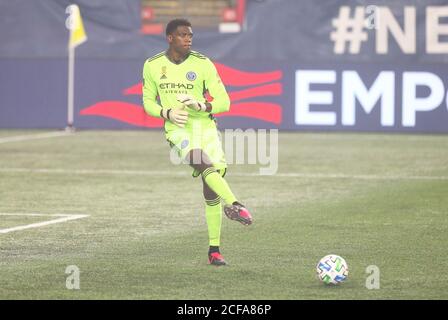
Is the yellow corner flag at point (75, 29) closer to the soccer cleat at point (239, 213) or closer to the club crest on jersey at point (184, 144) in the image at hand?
the club crest on jersey at point (184, 144)

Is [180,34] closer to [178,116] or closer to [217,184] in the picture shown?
[178,116]

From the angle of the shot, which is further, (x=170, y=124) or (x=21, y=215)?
(x=21, y=215)

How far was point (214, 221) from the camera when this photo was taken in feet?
35.4

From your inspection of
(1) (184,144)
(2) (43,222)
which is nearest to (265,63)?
(2) (43,222)

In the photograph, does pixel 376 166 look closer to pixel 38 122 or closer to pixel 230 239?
pixel 230 239

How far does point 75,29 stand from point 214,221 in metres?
16.0

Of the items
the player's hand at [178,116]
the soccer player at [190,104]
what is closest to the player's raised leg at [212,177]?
the soccer player at [190,104]

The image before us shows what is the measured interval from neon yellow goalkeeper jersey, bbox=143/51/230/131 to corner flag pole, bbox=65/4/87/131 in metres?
15.3

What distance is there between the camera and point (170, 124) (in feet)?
36.6

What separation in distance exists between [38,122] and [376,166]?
32.1 feet

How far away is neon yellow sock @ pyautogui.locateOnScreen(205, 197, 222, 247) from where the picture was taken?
35.0 feet

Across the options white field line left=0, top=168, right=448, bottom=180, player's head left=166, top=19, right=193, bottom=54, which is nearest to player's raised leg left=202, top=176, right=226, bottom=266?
player's head left=166, top=19, right=193, bottom=54

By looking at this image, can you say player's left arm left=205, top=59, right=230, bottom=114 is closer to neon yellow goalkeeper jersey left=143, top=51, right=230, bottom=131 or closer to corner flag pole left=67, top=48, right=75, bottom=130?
neon yellow goalkeeper jersey left=143, top=51, right=230, bottom=131
